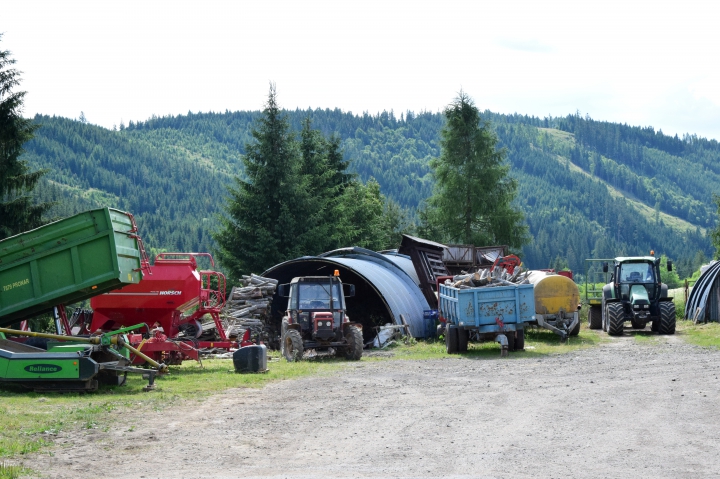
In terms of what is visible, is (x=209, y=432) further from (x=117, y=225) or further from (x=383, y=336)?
(x=383, y=336)

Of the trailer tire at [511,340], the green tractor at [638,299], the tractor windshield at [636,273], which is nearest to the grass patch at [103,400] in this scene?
the trailer tire at [511,340]

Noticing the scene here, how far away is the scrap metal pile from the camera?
23.0m

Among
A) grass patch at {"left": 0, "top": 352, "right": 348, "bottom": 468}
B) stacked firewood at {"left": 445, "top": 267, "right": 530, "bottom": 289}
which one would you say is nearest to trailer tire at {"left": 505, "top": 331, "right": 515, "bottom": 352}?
stacked firewood at {"left": 445, "top": 267, "right": 530, "bottom": 289}

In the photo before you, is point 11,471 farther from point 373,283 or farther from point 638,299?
point 638,299

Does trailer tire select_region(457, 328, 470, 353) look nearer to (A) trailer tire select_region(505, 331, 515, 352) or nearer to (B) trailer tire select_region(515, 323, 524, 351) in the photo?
(A) trailer tire select_region(505, 331, 515, 352)

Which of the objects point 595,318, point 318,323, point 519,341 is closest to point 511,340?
point 519,341

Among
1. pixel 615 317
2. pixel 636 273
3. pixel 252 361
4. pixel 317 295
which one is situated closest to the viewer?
pixel 252 361

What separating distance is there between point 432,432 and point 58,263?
28.0ft

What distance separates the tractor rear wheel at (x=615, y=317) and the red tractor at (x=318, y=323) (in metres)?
9.87

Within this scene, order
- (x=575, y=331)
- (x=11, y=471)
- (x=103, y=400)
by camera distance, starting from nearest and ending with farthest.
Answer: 1. (x=11, y=471)
2. (x=103, y=400)
3. (x=575, y=331)

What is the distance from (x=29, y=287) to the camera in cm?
1531

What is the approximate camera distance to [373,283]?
87.0 feet

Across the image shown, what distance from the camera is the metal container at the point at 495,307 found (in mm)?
21875

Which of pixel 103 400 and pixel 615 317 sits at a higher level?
pixel 103 400
